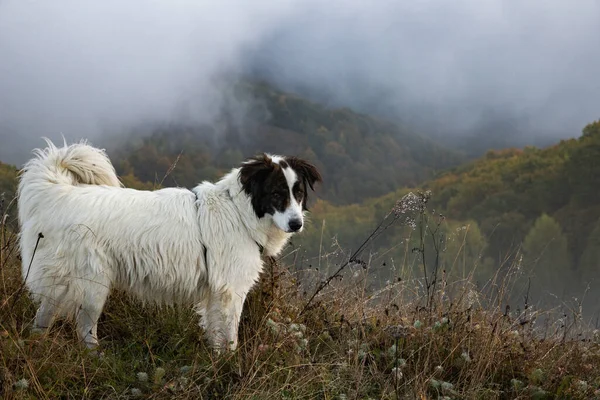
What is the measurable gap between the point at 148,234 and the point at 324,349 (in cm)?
187

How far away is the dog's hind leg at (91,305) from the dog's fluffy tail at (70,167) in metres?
0.97

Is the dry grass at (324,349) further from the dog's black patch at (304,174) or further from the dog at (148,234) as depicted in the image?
the dog's black patch at (304,174)

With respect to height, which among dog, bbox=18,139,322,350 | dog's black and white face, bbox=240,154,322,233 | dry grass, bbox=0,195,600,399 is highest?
dog's black and white face, bbox=240,154,322,233

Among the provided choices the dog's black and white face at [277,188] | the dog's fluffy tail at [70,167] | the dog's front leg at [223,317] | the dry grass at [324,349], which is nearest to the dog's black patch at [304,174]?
the dog's black and white face at [277,188]

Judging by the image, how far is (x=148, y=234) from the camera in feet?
17.2

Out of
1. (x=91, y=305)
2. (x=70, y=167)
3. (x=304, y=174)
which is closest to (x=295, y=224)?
(x=304, y=174)

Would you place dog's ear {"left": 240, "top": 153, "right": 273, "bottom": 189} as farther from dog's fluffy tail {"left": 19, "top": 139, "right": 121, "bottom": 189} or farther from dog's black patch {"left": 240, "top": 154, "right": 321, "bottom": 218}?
dog's fluffy tail {"left": 19, "top": 139, "right": 121, "bottom": 189}

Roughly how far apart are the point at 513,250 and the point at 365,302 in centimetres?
170

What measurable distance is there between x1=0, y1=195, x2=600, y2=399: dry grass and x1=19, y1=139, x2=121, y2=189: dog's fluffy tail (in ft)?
2.69

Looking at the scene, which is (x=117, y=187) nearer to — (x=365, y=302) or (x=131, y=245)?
(x=131, y=245)

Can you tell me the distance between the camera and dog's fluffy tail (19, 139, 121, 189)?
543 cm

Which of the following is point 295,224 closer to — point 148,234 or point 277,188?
point 277,188

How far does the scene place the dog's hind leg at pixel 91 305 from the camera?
16.6 feet

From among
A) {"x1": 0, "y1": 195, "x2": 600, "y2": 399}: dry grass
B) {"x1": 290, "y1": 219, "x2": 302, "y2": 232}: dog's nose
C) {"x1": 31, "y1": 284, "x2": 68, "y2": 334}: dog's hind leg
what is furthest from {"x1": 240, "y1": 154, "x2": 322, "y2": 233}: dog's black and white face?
{"x1": 31, "y1": 284, "x2": 68, "y2": 334}: dog's hind leg
